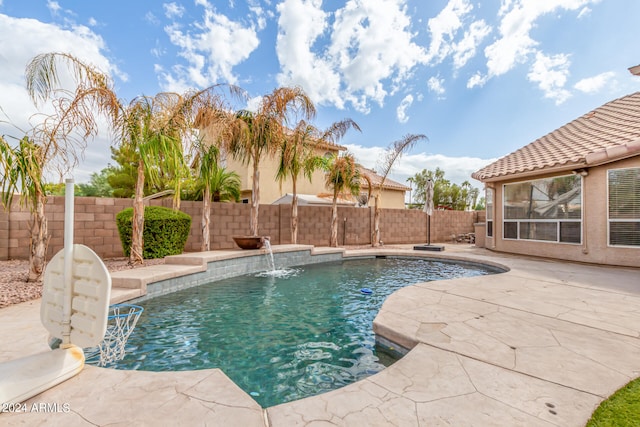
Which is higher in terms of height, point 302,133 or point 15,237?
point 302,133

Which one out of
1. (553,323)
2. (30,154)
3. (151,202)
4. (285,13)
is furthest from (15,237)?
(553,323)

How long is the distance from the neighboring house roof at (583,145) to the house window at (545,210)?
0.68 m

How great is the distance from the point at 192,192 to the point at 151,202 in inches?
280

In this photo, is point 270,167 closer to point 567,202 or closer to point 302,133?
point 302,133

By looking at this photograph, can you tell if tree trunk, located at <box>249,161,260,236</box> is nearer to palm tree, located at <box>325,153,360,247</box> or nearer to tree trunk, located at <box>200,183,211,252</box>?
tree trunk, located at <box>200,183,211,252</box>

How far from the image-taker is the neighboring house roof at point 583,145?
818 cm

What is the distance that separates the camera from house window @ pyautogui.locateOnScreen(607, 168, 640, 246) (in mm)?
7809

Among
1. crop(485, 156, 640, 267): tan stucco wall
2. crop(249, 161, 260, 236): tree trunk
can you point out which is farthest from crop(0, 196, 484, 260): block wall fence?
crop(485, 156, 640, 267): tan stucco wall

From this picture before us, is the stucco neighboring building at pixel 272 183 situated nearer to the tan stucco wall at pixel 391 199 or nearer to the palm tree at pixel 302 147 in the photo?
the tan stucco wall at pixel 391 199

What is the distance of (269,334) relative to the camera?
3.95m

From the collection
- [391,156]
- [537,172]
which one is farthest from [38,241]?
[537,172]

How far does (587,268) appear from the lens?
8008 mm

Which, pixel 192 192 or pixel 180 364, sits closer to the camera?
pixel 180 364

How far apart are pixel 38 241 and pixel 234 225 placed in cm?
648
